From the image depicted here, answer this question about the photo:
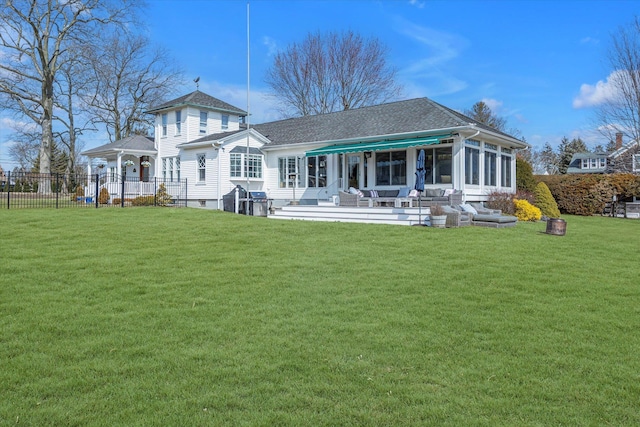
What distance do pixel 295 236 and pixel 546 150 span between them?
59321 mm

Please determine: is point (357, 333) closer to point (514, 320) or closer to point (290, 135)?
point (514, 320)

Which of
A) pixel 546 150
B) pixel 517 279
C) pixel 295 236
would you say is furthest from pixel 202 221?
pixel 546 150

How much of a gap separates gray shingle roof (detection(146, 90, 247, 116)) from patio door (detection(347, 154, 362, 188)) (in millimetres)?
9422

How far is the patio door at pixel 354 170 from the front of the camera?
69.7 ft

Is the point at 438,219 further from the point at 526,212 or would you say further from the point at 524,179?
the point at 524,179

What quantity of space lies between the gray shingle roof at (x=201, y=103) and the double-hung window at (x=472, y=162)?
1453 cm

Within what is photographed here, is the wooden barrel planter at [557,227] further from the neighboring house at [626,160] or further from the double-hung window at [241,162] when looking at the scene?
the neighboring house at [626,160]

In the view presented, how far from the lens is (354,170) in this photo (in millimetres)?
21484

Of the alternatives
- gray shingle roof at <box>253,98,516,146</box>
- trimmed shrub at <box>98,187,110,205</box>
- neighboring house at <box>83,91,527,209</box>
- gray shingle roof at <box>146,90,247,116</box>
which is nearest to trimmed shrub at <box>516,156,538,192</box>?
neighboring house at <box>83,91,527,209</box>

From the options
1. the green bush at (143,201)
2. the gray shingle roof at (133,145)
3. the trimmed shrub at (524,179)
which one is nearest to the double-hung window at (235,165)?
the green bush at (143,201)

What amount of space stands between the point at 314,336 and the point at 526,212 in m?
15.0

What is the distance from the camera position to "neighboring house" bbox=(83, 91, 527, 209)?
18844 mm

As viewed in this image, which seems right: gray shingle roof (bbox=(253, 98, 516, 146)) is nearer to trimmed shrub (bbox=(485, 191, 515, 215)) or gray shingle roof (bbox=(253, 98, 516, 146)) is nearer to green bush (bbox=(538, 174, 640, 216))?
trimmed shrub (bbox=(485, 191, 515, 215))

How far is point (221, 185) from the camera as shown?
2320 cm
